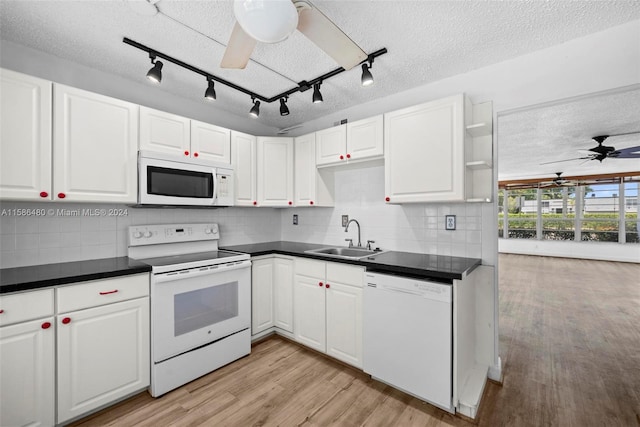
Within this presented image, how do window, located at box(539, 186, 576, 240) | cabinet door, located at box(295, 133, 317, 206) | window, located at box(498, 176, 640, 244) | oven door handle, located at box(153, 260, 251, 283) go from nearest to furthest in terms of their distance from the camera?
oven door handle, located at box(153, 260, 251, 283)
cabinet door, located at box(295, 133, 317, 206)
window, located at box(498, 176, 640, 244)
window, located at box(539, 186, 576, 240)

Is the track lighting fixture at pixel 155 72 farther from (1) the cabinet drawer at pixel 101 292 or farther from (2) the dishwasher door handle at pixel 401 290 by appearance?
(2) the dishwasher door handle at pixel 401 290

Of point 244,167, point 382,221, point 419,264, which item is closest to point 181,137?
point 244,167

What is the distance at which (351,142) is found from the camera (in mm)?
2715

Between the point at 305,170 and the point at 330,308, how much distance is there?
154 centimetres

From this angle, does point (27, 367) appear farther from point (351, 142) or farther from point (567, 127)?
point (567, 127)

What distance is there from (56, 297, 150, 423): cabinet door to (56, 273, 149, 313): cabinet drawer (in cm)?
4

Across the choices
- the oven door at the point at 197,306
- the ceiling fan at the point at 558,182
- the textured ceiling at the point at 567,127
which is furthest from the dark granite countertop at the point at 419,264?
the ceiling fan at the point at 558,182

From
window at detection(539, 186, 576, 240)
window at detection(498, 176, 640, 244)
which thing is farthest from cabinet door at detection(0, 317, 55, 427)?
window at detection(539, 186, 576, 240)

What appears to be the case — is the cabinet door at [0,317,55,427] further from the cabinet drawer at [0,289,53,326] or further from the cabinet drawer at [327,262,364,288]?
the cabinet drawer at [327,262,364,288]

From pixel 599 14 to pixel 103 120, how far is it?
3391 mm

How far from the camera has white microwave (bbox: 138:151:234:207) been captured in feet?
7.23

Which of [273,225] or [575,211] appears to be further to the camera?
[575,211]

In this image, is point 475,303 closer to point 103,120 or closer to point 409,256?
point 409,256

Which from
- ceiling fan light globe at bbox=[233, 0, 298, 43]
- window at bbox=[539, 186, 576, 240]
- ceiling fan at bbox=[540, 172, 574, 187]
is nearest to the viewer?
ceiling fan light globe at bbox=[233, 0, 298, 43]
